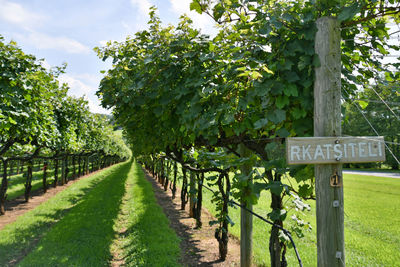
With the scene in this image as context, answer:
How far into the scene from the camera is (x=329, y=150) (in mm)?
1743

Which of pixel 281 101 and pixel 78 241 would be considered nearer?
pixel 281 101

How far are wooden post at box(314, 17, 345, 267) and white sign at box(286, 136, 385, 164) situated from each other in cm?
8

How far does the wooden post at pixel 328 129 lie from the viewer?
178 cm

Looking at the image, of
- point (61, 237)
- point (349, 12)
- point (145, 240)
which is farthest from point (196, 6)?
point (61, 237)

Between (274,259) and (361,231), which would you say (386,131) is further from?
(274,259)

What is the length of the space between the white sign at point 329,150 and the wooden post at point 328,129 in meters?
0.08

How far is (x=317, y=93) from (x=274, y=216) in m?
1.36

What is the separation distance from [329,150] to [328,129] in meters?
0.15

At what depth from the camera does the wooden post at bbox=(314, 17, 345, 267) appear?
1776 mm

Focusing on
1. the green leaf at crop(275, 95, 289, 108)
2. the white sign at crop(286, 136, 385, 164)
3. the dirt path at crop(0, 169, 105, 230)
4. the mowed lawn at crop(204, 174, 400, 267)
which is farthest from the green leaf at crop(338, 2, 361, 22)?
the dirt path at crop(0, 169, 105, 230)

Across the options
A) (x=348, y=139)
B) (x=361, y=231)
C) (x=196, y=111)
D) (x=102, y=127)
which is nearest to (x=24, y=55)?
(x=196, y=111)

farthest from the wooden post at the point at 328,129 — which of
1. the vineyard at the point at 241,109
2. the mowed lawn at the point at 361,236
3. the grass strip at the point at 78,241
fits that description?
the grass strip at the point at 78,241

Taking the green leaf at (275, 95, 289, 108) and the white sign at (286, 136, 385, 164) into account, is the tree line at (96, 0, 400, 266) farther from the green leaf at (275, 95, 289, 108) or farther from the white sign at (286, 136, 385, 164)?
the white sign at (286, 136, 385, 164)

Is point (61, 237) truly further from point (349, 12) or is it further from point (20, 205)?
point (349, 12)
